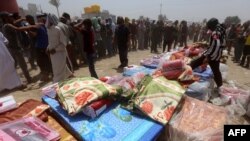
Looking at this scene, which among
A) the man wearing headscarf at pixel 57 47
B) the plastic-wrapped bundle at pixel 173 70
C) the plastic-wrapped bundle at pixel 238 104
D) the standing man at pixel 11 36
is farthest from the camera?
the standing man at pixel 11 36

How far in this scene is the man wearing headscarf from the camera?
3.88 metres

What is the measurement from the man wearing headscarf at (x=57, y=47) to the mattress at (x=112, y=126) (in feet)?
7.11

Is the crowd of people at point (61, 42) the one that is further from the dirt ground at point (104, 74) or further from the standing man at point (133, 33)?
the dirt ground at point (104, 74)

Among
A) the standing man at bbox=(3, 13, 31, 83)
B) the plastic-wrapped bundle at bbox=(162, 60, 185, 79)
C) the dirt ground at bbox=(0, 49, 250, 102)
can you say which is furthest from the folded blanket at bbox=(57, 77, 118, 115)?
the standing man at bbox=(3, 13, 31, 83)

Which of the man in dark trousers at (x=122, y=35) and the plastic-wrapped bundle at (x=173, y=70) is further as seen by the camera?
the man in dark trousers at (x=122, y=35)

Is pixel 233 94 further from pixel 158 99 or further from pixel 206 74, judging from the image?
pixel 158 99

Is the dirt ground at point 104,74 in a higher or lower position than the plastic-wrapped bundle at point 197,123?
lower

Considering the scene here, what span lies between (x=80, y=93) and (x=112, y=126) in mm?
490

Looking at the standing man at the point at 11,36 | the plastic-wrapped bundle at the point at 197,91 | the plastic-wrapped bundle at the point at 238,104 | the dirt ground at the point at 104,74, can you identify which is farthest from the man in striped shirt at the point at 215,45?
the standing man at the point at 11,36

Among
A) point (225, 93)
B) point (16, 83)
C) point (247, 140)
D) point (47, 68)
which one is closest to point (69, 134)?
point (247, 140)

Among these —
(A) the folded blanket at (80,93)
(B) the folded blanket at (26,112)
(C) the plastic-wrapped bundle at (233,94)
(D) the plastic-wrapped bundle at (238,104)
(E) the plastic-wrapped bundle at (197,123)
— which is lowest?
(C) the plastic-wrapped bundle at (233,94)

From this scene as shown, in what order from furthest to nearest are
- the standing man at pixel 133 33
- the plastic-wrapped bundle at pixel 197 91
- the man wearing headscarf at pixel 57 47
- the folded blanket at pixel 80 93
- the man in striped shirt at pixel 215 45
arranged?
the standing man at pixel 133 33 < the man wearing headscarf at pixel 57 47 < the man in striped shirt at pixel 215 45 < the plastic-wrapped bundle at pixel 197 91 < the folded blanket at pixel 80 93

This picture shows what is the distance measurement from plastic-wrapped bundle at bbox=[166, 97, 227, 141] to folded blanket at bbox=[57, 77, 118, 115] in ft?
2.46

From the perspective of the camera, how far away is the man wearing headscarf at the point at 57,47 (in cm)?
388
